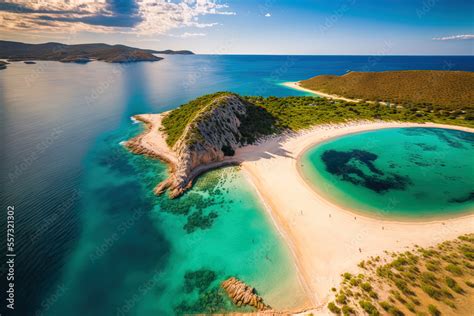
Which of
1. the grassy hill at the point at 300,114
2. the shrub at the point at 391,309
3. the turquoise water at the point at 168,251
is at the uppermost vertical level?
the grassy hill at the point at 300,114

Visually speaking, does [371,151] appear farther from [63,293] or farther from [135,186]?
[63,293]

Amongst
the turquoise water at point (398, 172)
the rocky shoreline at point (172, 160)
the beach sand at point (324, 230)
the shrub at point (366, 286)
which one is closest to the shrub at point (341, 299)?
the beach sand at point (324, 230)

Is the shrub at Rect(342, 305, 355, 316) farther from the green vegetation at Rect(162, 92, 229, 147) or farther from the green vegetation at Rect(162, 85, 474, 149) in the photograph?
the green vegetation at Rect(162, 92, 229, 147)

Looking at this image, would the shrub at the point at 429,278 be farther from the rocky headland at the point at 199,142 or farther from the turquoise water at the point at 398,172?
the rocky headland at the point at 199,142

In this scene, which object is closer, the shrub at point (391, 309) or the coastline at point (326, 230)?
the shrub at point (391, 309)

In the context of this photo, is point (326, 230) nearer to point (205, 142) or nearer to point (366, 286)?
point (366, 286)

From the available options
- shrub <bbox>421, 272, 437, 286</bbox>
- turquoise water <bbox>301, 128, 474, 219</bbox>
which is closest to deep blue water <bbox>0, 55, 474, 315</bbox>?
shrub <bbox>421, 272, 437, 286</bbox>
